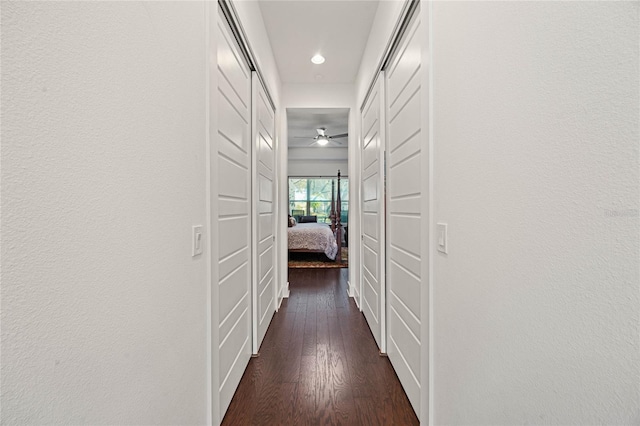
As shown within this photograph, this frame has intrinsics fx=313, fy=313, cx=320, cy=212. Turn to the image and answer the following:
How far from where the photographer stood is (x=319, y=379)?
6.31ft

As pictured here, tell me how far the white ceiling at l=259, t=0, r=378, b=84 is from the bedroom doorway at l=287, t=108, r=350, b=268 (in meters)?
2.05

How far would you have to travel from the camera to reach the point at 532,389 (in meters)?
0.71

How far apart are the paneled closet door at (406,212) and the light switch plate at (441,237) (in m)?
0.13

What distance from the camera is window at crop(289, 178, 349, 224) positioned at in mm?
8898

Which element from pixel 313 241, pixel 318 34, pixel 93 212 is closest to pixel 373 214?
pixel 318 34

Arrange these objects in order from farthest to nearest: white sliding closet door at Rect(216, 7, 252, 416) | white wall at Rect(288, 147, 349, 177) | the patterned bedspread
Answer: white wall at Rect(288, 147, 349, 177)
the patterned bedspread
white sliding closet door at Rect(216, 7, 252, 416)

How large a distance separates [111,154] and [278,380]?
66.7 inches

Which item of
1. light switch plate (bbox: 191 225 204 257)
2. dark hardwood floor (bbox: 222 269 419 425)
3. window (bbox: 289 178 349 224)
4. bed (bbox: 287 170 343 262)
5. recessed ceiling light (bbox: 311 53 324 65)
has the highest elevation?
recessed ceiling light (bbox: 311 53 324 65)

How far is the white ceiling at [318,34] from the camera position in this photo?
2.33 metres

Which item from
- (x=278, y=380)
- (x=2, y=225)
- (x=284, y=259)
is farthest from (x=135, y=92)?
(x=284, y=259)

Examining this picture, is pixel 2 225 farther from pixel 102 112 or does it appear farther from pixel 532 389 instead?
pixel 532 389

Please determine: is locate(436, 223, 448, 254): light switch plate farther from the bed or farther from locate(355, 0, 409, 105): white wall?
the bed

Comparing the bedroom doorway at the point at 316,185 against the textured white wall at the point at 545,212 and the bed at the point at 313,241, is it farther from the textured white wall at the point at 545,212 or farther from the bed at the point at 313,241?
the textured white wall at the point at 545,212

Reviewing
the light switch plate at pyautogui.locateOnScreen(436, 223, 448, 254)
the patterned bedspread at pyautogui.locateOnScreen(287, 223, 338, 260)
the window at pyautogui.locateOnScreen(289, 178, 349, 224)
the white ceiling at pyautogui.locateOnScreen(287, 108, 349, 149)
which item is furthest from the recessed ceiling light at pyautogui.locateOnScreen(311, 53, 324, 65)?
the window at pyautogui.locateOnScreen(289, 178, 349, 224)
